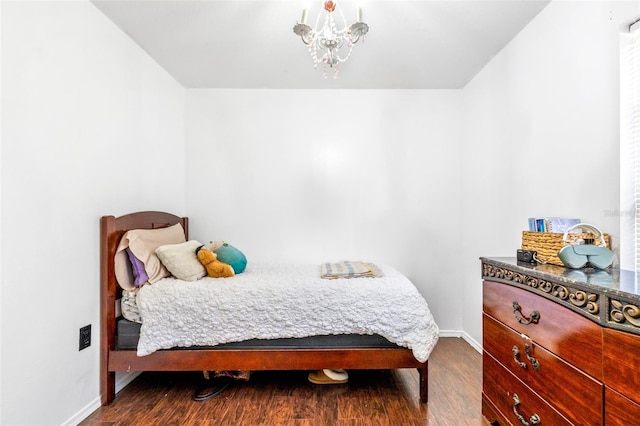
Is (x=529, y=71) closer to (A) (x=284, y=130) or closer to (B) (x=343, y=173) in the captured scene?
(B) (x=343, y=173)

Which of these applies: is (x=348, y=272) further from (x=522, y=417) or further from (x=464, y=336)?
(x=464, y=336)

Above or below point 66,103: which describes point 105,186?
below

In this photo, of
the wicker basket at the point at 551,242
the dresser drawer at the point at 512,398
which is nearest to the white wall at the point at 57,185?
the dresser drawer at the point at 512,398

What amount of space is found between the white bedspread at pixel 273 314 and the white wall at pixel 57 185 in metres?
0.40

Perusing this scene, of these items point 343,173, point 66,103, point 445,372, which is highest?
point 66,103

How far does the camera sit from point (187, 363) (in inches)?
80.0

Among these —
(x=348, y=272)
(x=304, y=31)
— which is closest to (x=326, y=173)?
(x=348, y=272)

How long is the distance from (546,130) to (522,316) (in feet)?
4.13

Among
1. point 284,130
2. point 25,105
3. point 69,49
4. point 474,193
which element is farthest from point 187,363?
point 474,193

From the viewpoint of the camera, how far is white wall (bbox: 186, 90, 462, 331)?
327 centimetres

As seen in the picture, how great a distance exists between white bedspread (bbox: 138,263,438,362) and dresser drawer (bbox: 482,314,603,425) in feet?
1.52

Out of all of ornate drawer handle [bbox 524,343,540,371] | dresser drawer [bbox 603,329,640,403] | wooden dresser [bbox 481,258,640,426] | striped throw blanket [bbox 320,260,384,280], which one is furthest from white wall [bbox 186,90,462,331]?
dresser drawer [bbox 603,329,640,403]

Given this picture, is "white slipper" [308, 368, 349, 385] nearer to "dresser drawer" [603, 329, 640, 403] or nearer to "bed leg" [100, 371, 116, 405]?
"bed leg" [100, 371, 116, 405]

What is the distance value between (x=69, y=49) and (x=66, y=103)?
1.06 ft
